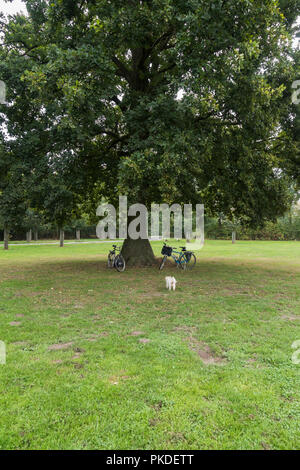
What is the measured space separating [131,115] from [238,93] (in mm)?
3472

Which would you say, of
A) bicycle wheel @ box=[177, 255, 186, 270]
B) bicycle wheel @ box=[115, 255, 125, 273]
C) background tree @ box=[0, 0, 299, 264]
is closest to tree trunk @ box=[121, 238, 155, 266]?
bicycle wheel @ box=[115, 255, 125, 273]

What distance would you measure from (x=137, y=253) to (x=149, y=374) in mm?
10165

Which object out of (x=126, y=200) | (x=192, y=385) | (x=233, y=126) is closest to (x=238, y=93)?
(x=233, y=126)

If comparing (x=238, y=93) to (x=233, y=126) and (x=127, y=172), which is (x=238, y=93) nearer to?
(x=233, y=126)

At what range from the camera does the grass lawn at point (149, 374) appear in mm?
2389

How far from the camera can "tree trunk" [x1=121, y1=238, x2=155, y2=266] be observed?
1332 cm

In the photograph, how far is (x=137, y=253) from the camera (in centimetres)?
1345

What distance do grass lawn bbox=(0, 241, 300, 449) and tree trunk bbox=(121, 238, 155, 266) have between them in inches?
245

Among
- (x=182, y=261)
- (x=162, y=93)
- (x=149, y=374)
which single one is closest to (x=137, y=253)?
(x=182, y=261)
